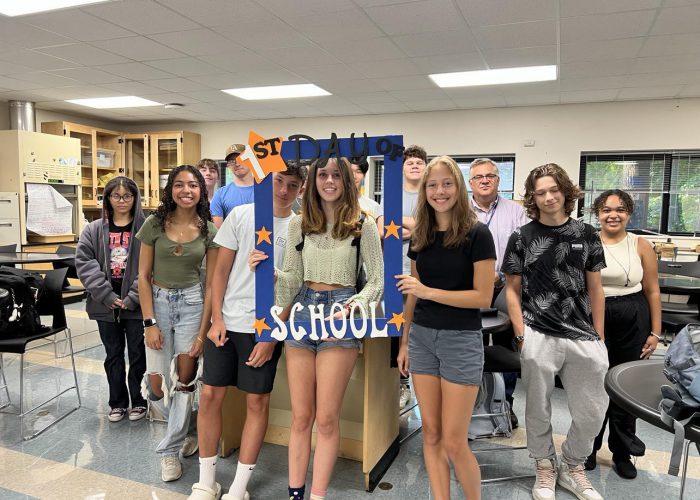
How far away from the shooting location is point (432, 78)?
5281 millimetres

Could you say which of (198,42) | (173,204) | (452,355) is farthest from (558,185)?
(198,42)

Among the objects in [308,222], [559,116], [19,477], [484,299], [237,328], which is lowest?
[19,477]

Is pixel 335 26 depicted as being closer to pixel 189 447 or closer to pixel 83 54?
pixel 83 54

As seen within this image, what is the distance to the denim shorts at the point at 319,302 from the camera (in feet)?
5.96

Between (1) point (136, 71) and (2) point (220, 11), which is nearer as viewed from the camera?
(2) point (220, 11)

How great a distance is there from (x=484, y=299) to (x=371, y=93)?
4.70 meters

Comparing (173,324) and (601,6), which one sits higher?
(601,6)

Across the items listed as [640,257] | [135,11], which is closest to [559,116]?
[640,257]

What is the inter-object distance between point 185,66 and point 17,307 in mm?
3024

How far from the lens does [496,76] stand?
5.18m

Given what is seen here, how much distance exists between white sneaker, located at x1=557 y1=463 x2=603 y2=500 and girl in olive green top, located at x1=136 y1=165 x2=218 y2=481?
5.68 feet

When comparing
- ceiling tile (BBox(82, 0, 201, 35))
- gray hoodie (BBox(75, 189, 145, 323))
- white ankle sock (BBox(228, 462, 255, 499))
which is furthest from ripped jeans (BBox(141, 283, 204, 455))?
ceiling tile (BBox(82, 0, 201, 35))

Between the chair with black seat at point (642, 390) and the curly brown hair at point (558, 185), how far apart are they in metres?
0.80

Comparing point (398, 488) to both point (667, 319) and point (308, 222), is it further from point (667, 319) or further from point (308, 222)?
point (667, 319)
